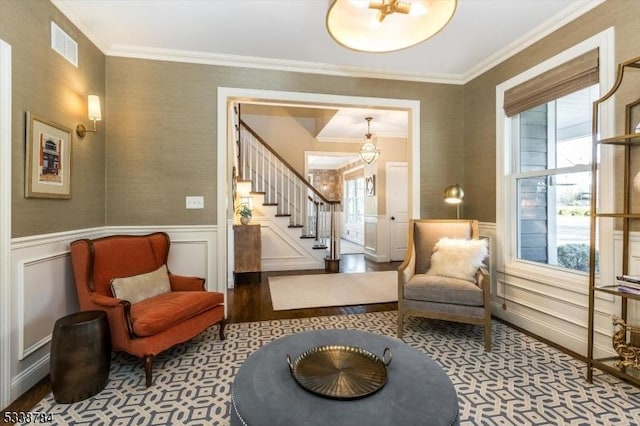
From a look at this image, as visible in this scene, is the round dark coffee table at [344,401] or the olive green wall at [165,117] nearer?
the round dark coffee table at [344,401]

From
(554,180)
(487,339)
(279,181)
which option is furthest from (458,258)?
(279,181)

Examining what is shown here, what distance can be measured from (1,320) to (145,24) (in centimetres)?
245

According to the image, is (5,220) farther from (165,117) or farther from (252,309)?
(252,309)

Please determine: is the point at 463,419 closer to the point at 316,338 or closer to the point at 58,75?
the point at 316,338

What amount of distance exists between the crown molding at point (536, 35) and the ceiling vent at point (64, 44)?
12.8 feet

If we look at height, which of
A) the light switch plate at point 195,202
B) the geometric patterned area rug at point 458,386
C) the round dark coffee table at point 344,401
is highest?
the light switch plate at point 195,202

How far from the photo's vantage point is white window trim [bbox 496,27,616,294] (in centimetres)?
227

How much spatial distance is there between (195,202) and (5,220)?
1492 millimetres

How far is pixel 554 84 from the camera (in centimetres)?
264

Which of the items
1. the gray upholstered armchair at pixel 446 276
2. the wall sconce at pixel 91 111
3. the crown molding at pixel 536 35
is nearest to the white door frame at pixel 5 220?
the wall sconce at pixel 91 111

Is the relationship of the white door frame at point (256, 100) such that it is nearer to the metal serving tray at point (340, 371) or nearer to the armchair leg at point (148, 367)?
the armchair leg at point (148, 367)

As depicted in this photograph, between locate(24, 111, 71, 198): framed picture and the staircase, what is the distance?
312cm

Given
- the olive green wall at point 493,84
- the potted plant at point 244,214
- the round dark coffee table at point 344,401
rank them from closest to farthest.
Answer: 1. the round dark coffee table at point 344,401
2. the olive green wall at point 493,84
3. the potted plant at point 244,214

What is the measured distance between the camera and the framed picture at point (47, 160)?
2061 mm
